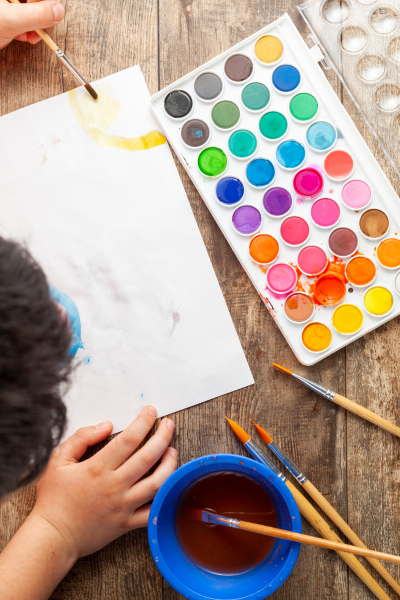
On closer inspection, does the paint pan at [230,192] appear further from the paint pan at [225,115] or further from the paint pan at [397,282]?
the paint pan at [397,282]

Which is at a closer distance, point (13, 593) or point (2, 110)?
point (13, 593)

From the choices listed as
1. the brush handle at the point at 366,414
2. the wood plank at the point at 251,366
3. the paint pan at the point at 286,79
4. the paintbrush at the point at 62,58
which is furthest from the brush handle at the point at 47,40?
the brush handle at the point at 366,414

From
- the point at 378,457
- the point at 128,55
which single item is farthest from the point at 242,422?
the point at 128,55

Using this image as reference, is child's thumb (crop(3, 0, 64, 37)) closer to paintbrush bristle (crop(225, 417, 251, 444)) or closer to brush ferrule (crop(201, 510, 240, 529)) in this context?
paintbrush bristle (crop(225, 417, 251, 444))

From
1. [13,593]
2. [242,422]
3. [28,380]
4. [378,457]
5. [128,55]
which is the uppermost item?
[128,55]

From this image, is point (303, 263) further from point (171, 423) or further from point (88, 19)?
point (88, 19)

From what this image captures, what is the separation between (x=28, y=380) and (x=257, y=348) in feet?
1.46

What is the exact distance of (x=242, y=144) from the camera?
824 mm

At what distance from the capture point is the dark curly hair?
55cm

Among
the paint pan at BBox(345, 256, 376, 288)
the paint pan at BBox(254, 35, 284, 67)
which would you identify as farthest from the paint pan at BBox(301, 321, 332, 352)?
the paint pan at BBox(254, 35, 284, 67)

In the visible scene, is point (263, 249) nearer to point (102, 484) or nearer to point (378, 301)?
point (378, 301)

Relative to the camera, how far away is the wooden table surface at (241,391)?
2.71 ft

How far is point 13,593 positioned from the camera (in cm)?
70

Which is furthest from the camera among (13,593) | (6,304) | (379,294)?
(379,294)
